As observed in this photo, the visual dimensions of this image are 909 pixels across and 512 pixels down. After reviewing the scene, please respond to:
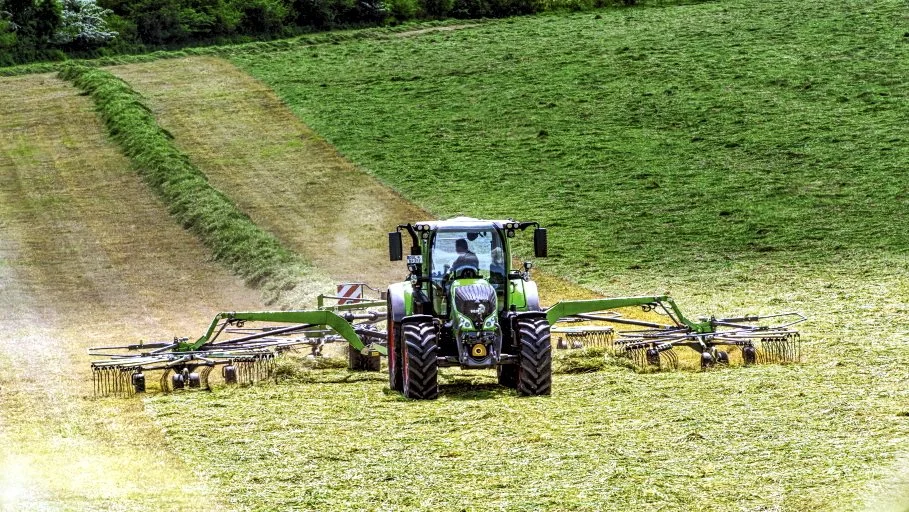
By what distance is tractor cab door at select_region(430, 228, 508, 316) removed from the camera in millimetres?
15266

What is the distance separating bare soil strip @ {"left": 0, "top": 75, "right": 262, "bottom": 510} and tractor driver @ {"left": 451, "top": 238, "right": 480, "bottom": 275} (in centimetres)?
377

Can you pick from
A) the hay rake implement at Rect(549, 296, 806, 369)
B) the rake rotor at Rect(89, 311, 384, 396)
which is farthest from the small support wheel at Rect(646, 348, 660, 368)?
the rake rotor at Rect(89, 311, 384, 396)

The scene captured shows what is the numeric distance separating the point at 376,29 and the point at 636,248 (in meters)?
→ 27.4

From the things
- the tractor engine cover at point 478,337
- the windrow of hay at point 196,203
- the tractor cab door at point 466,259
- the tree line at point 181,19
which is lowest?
the windrow of hay at point 196,203

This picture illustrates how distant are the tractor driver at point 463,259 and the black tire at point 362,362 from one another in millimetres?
2751

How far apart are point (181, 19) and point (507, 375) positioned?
4037 cm

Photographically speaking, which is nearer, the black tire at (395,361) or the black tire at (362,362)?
the black tire at (395,361)

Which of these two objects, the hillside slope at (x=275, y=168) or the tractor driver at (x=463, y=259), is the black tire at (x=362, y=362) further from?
the hillside slope at (x=275, y=168)

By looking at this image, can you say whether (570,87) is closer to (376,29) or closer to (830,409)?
(376,29)

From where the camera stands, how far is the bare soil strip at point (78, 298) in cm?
1101

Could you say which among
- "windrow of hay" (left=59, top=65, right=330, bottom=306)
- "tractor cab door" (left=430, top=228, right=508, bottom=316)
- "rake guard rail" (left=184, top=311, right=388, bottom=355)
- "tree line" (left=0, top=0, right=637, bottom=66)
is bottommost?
"windrow of hay" (left=59, top=65, right=330, bottom=306)

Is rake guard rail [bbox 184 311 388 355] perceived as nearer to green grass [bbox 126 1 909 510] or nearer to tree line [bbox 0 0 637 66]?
green grass [bbox 126 1 909 510]

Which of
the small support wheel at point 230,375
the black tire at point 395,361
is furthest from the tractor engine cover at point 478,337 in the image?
the small support wheel at point 230,375

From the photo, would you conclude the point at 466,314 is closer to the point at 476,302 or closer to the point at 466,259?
the point at 476,302
